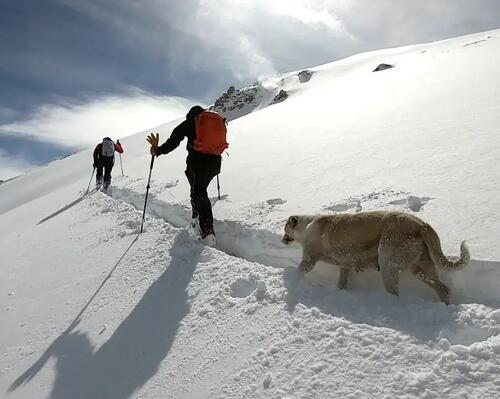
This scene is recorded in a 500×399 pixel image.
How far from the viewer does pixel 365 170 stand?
7621 mm

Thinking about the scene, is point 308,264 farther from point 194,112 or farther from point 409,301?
point 194,112

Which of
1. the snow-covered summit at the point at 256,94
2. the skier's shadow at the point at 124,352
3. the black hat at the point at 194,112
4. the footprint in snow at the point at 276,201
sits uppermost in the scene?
the snow-covered summit at the point at 256,94

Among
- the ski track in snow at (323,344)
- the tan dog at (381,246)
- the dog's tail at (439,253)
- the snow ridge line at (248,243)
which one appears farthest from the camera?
the snow ridge line at (248,243)

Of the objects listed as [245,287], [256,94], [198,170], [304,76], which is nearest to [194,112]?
[198,170]

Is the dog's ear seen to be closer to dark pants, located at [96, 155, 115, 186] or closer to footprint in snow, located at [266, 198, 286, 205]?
footprint in snow, located at [266, 198, 286, 205]

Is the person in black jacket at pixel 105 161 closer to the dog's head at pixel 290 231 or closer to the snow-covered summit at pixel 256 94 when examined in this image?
the dog's head at pixel 290 231

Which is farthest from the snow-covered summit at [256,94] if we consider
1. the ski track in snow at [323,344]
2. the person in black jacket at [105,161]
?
the ski track in snow at [323,344]

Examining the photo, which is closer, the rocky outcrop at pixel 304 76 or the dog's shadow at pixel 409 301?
the dog's shadow at pixel 409 301

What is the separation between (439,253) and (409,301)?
21.8 inches

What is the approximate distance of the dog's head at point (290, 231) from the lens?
557 cm

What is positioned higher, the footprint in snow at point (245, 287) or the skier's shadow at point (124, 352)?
the footprint in snow at point (245, 287)

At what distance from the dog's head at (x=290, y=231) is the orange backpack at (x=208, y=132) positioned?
2.13 metres

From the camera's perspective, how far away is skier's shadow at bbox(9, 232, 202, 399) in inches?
167

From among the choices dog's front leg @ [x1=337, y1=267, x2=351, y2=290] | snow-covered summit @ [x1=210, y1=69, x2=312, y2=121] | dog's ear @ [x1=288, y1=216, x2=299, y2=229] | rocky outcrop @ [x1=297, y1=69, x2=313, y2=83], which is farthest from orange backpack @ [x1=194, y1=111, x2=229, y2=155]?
rocky outcrop @ [x1=297, y1=69, x2=313, y2=83]
